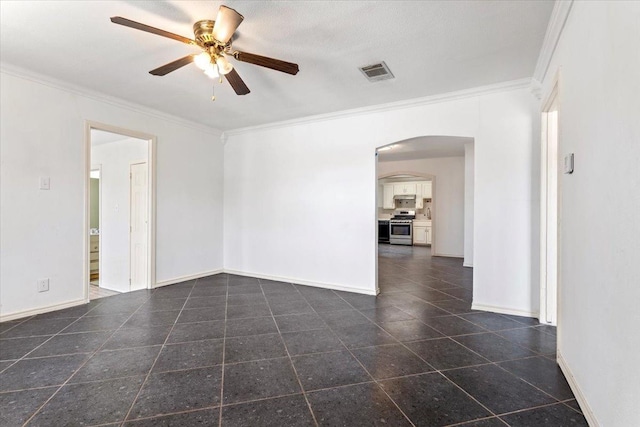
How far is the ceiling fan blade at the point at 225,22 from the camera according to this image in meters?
1.83

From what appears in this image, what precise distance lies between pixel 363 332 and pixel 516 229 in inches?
79.4

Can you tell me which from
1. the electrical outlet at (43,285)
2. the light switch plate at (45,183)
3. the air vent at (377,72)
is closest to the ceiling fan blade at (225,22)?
the air vent at (377,72)

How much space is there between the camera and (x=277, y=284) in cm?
473

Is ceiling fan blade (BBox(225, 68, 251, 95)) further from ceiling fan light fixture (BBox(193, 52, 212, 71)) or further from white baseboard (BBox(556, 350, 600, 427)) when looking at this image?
white baseboard (BBox(556, 350, 600, 427))

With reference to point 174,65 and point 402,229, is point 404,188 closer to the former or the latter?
point 402,229

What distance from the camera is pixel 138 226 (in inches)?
196

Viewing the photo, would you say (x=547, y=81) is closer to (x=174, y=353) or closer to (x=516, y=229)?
(x=516, y=229)

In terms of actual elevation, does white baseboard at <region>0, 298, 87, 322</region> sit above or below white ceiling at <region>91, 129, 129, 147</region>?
below

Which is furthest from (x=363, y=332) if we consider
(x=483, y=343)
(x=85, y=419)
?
(x=85, y=419)

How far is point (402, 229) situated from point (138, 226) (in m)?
7.54

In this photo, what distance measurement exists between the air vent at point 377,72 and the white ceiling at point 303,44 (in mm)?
65

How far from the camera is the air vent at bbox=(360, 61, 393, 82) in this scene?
2.97 m

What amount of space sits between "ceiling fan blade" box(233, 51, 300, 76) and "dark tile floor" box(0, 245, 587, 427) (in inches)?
87.9

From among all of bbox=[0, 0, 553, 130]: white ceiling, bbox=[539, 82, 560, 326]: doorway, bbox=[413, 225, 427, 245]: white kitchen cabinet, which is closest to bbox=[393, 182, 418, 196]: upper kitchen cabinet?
bbox=[413, 225, 427, 245]: white kitchen cabinet
